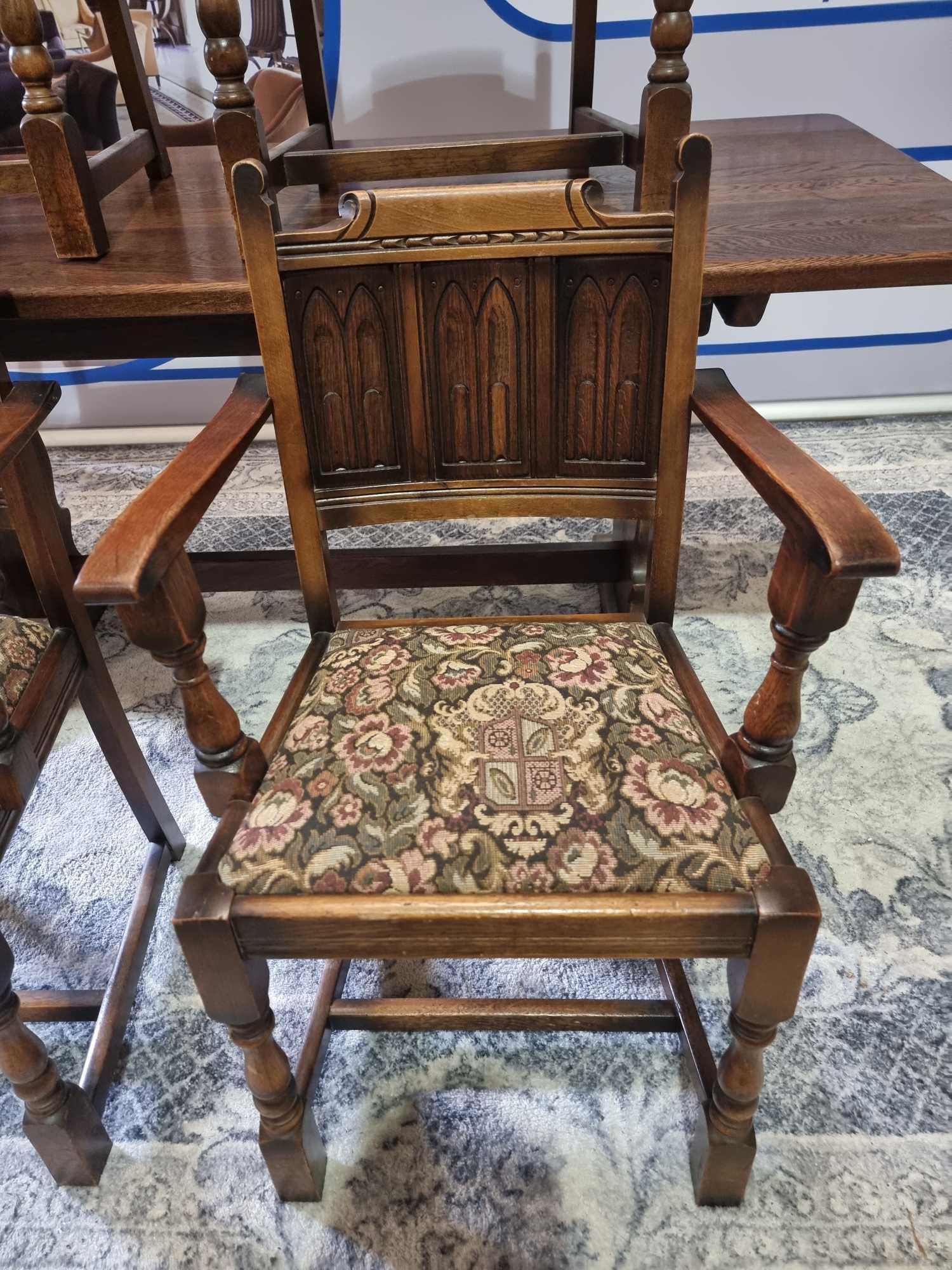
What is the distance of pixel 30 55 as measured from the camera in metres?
1.33

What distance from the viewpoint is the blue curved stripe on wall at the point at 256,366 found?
9.21 feet

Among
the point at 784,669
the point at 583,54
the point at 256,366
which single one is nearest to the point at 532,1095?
the point at 784,669

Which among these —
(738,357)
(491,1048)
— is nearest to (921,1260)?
(491,1048)

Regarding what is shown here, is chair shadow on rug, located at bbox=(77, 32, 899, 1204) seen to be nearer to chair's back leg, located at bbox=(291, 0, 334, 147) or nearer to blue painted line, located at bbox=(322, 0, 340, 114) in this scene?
chair's back leg, located at bbox=(291, 0, 334, 147)

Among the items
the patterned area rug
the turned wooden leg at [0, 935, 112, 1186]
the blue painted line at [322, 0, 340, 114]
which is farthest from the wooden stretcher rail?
the turned wooden leg at [0, 935, 112, 1186]

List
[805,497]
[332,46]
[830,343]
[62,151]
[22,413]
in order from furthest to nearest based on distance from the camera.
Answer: [830,343] → [332,46] → [62,151] → [22,413] → [805,497]

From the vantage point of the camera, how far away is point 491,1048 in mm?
1300

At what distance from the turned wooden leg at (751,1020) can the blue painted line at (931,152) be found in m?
2.49

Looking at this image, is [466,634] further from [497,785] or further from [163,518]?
[163,518]

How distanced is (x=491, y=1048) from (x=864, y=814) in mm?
809

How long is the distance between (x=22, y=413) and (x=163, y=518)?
406 millimetres

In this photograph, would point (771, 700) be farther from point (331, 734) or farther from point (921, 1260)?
point (921, 1260)

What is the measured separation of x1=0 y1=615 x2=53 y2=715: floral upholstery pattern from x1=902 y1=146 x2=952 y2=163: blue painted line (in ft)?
8.65

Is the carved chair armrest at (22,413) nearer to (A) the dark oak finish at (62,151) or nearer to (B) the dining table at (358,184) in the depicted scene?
(B) the dining table at (358,184)
